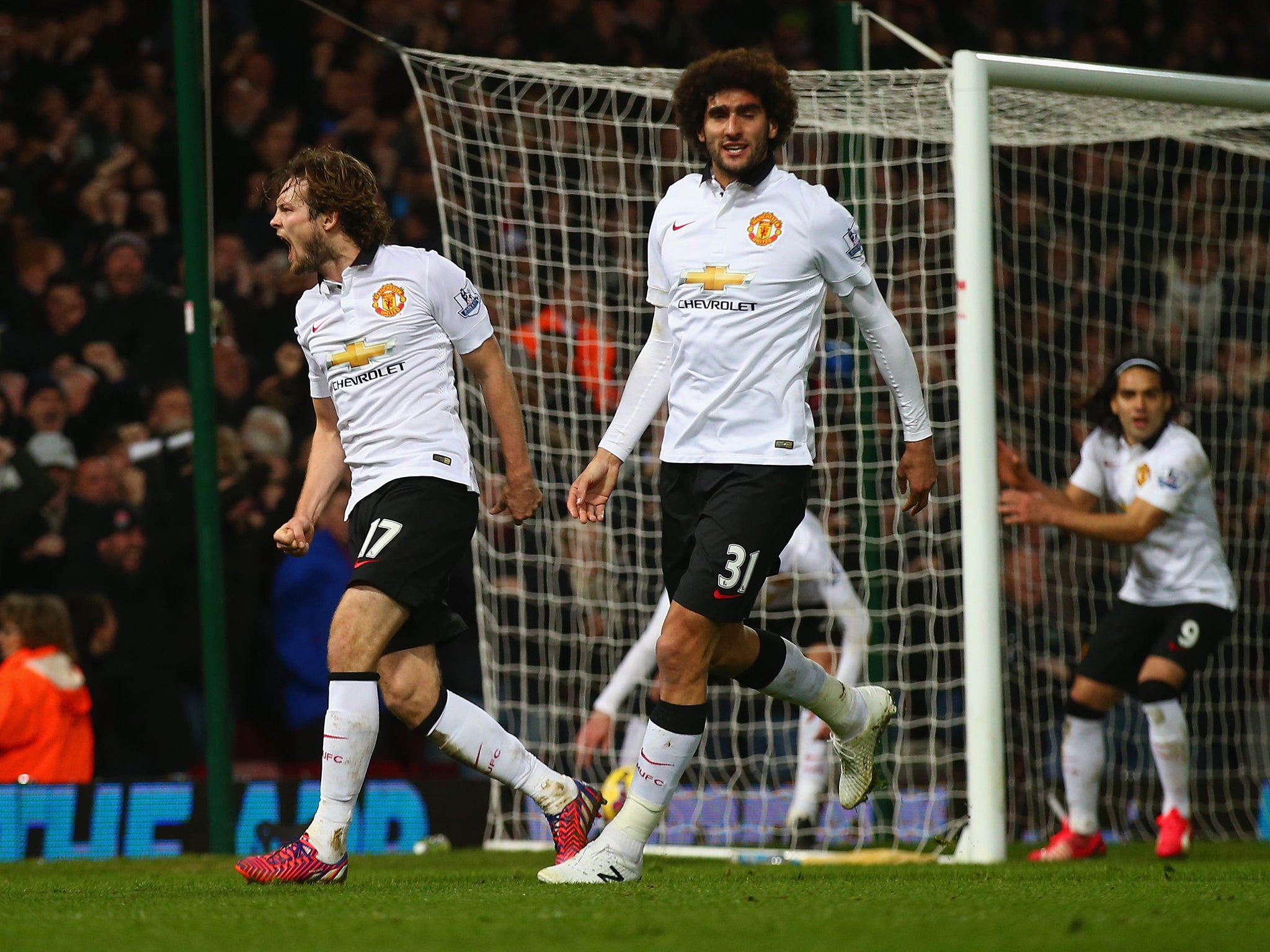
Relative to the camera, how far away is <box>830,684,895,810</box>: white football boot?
5062mm

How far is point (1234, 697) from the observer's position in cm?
930

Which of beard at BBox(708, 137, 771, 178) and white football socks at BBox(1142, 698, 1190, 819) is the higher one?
beard at BBox(708, 137, 771, 178)

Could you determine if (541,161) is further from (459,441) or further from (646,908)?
(646,908)

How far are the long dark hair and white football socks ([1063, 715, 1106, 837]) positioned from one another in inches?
51.1

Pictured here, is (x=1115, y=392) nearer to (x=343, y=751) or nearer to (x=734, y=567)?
(x=734, y=567)

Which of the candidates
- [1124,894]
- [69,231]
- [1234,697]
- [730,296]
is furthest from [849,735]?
[69,231]

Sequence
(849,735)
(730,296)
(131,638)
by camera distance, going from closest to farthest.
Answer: (730,296) < (849,735) < (131,638)

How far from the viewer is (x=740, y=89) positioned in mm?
4652

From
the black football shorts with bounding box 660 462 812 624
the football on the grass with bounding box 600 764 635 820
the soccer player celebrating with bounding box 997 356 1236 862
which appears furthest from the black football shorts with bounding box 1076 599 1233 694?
the black football shorts with bounding box 660 462 812 624

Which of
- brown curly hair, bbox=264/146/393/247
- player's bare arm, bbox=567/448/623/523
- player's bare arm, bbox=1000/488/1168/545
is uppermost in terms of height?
brown curly hair, bbox=264/146/393/247

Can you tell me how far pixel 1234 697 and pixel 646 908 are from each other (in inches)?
256

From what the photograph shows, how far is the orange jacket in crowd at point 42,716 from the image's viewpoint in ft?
24.7

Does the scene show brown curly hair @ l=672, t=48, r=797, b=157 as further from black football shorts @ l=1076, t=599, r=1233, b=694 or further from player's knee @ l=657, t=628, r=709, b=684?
black football shorts @ l=1076, t=599, r=1233, b=694

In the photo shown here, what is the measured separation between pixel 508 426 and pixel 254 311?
16.7 ft
